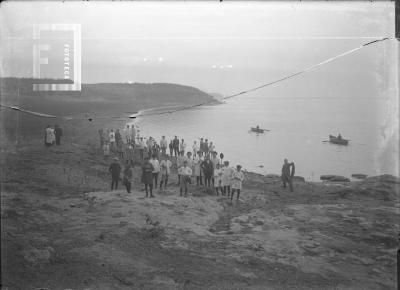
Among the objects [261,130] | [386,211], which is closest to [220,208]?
[261,130]

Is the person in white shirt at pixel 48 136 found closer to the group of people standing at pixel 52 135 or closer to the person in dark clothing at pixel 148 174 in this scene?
the group of people standing at pixel 52 135

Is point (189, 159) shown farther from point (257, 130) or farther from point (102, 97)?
point (102, 97)

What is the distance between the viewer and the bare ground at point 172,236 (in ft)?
18.1

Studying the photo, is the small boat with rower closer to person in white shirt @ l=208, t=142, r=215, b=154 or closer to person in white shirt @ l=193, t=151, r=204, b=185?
person in white shirt @ l=208, t=142, r=215, b=154

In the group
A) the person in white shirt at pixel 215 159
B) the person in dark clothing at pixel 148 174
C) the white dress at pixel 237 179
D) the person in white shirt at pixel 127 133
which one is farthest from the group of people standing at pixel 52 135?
the white dress at pixel 237 179

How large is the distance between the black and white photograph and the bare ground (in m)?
0.03

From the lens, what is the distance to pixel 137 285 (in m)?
5.25

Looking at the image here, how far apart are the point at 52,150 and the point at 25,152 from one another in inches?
30.2

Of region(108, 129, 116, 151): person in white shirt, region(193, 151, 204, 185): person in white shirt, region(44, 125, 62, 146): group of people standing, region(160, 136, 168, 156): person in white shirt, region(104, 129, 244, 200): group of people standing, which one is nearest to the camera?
region(104, 129, 244, 200): group of people standing

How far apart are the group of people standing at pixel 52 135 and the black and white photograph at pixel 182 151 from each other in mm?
42

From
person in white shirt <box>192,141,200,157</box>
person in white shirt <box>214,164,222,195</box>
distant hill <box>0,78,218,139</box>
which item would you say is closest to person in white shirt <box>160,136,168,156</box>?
person in white shirt <box>192,141,200,157</box>

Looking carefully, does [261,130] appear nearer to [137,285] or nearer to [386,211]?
[386,211]

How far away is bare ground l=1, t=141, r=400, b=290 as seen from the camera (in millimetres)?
5508

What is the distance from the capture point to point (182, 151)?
9938mm
